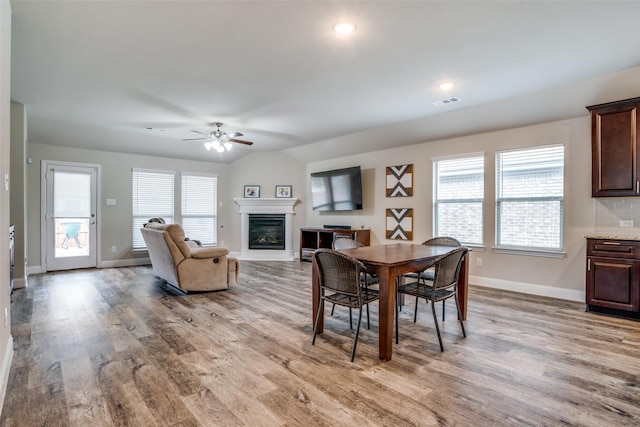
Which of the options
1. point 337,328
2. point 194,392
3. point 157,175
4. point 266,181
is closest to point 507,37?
point 337,328

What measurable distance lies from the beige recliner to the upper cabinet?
15.9ft

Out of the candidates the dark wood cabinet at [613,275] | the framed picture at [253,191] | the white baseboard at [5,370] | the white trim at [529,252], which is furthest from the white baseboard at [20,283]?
the dark wood cabinet at [613,275]

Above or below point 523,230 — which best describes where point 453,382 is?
below

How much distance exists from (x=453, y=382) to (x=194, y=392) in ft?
5.61

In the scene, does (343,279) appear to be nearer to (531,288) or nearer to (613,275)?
(613,275)

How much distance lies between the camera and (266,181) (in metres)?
8.43

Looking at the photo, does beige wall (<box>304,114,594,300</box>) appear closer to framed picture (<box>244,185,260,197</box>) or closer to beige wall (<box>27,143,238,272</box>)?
framed picture (<box>244,185,260,197</box>)

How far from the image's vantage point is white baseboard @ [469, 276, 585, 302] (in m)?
4.41

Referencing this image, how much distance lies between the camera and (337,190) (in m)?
7.45

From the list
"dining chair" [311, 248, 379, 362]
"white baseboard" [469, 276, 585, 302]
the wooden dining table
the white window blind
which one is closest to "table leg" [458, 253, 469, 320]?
the wooden dining table

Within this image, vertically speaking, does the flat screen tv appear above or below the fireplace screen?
above

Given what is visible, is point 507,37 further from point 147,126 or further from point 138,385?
point 147,126

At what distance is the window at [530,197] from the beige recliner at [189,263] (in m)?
4.15

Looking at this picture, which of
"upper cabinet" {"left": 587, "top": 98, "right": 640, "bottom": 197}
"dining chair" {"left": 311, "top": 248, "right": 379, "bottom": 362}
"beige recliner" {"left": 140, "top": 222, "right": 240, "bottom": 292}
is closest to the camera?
"dining chair" {"left": 311, "top": 248, "right": 379, "bottom": 362}
